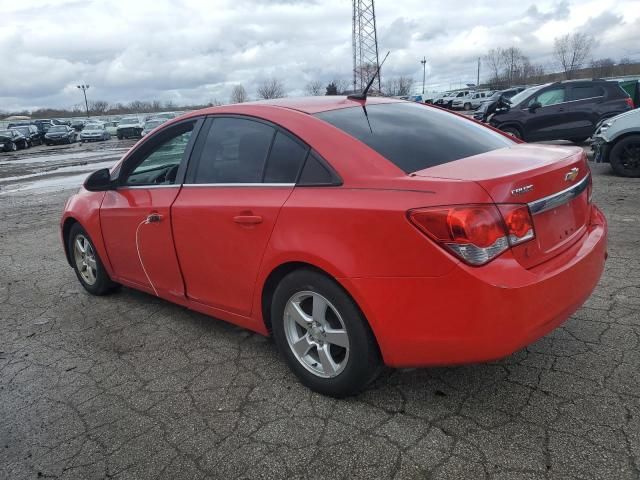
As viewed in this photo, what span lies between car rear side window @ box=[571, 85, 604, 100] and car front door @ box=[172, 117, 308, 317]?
1233 centimetres

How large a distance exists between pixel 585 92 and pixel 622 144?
16.3 ft

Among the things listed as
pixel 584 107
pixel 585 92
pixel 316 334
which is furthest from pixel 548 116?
pixel 316 334

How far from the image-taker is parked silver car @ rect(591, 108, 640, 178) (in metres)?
8.67

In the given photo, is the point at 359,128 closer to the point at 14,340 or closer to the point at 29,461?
the point at 29,461

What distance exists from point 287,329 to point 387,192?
101cm

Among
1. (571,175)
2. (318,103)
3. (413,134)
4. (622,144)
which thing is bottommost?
(622,144)

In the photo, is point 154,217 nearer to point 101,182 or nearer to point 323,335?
point 101,182

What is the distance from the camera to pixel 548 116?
13.3m

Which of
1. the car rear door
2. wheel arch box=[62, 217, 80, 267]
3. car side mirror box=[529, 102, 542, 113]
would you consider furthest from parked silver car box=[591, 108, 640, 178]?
wheel arch box=[62, 217, 80, 267]

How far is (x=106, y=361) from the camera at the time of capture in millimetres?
3488

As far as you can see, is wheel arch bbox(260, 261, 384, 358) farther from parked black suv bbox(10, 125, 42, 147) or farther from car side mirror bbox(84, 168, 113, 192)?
parked black suv bbox(10, 125, 42, 147)

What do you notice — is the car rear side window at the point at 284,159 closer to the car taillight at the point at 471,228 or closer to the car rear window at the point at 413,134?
the car rear window at the point at 413,134

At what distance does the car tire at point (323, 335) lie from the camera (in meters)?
2.57

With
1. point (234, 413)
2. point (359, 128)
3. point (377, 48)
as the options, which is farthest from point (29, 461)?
point (377, 48)
